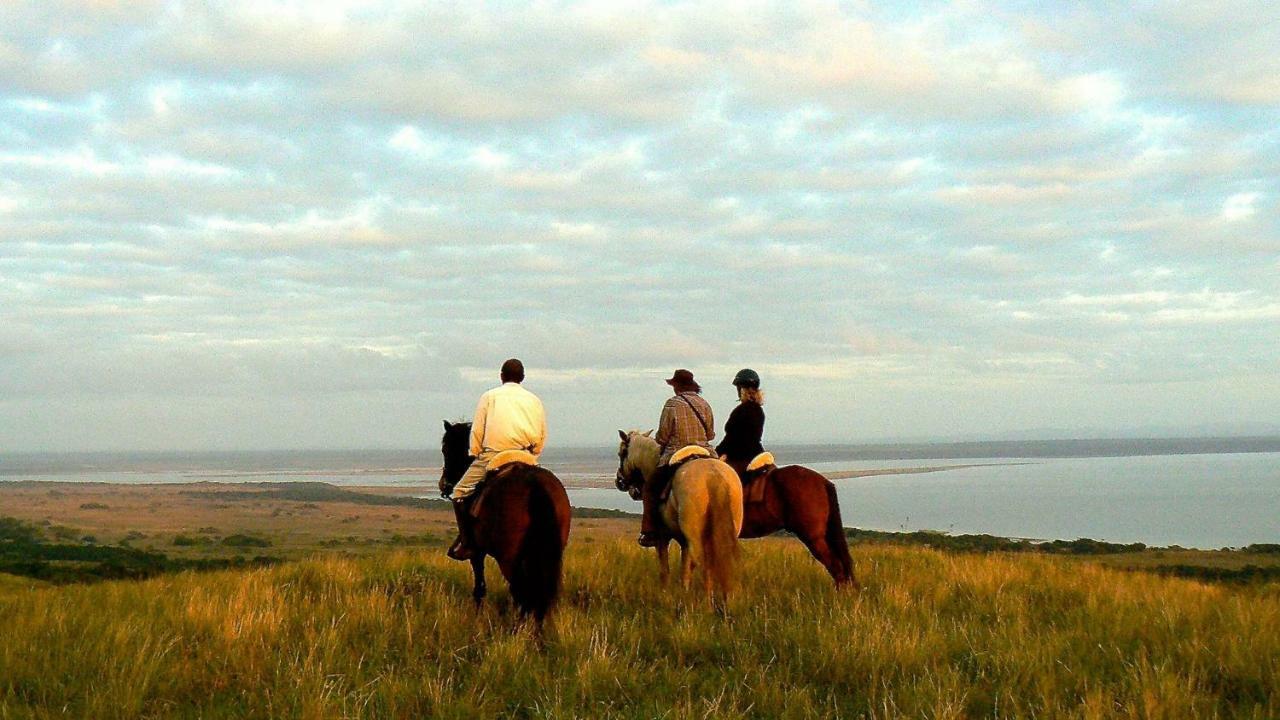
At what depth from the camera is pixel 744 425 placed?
35.4ft

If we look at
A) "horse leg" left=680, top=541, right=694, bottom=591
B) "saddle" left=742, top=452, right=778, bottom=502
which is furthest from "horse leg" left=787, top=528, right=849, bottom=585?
"horse leg" left=680, top=541, right=694, bottom=591

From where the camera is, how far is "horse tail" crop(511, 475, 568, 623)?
8.15 m

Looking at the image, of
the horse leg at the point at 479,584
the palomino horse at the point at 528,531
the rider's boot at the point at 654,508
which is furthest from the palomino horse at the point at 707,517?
the horse leg at the point at 479,584

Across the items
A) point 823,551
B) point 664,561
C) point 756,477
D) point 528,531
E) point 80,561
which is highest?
point 756,477

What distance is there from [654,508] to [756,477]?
125 centimetres

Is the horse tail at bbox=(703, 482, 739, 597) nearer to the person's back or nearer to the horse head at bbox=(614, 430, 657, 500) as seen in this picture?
the horse head at bbox=(614, 430, 657, 500)

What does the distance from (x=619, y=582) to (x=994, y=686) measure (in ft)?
17.0

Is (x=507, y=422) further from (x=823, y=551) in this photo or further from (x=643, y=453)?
(x=823, y=551)

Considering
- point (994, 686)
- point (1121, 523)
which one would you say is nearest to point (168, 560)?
point (994, 686)

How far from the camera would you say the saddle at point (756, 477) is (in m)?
10.6

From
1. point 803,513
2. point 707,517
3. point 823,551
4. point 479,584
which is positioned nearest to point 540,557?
point 479,584

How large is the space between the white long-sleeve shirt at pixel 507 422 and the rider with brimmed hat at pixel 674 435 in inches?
66.6

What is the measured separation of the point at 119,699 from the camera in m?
5.81

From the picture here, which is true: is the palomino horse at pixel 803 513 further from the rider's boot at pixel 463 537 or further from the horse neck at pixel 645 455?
the rider's boot at pixel 463 537
